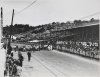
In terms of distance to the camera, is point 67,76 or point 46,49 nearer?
point 67,76

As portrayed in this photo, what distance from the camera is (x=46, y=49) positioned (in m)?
34.5

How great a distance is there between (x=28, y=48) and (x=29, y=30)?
45.8 meters

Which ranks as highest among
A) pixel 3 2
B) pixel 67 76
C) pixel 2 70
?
pixel 3 2

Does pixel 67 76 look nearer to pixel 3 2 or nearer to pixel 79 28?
pixel 3 2

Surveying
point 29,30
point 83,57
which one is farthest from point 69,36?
point 29,30

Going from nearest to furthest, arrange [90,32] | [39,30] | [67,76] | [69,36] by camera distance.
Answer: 1. [67,76]
2. [90,32]
3. [69,36]
4. [39,30]

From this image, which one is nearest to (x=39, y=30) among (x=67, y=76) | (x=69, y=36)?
(x=69, y=36)

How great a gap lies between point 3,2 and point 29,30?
71249mm

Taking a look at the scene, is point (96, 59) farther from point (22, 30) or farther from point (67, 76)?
point (22, 30)

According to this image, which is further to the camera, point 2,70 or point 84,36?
point 84,36

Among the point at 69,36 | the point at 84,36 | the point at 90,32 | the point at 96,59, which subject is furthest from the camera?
the point at 69,36

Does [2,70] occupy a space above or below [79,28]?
below

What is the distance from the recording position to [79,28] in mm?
34156

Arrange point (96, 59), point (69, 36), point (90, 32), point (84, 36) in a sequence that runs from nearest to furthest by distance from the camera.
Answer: point (96, 59) < point (90, 32) < point (84, 36) < point (69, 36)
